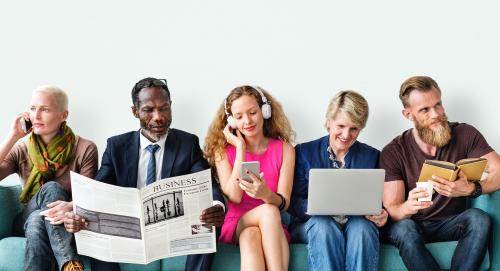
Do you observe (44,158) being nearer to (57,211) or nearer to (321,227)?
(57,211)

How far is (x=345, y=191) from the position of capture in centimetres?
362

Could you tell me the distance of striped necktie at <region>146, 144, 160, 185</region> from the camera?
13.1 ft

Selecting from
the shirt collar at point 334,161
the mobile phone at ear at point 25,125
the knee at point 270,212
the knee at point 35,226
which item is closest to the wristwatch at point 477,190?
the shirt collar at point 334,161

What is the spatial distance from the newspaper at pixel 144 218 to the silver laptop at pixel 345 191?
0.54 metres

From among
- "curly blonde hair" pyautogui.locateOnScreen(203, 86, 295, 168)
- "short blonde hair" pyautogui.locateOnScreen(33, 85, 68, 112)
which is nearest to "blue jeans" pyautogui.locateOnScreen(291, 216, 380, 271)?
"curly blonde hair" pyautogui.locateOnScreen(203, 86, 295, 168)

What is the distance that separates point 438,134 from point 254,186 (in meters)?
1.12

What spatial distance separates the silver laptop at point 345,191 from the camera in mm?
3586

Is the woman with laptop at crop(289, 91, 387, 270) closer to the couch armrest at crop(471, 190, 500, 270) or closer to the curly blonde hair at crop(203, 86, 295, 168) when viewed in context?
the curly blonde hair at crop(203, 86, 295, 168)

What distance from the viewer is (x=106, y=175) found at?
13.0 ft

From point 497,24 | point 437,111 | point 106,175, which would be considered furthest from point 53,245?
point 497,24

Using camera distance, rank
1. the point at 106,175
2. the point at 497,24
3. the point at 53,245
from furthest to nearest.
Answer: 1. the point at 497,24
2. the point at 106,175
3. the point at 53,245

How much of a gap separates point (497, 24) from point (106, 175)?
260 centimetres

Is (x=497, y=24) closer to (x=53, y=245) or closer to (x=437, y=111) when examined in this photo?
(x=437, y=111)

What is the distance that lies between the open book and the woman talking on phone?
0.77 m
